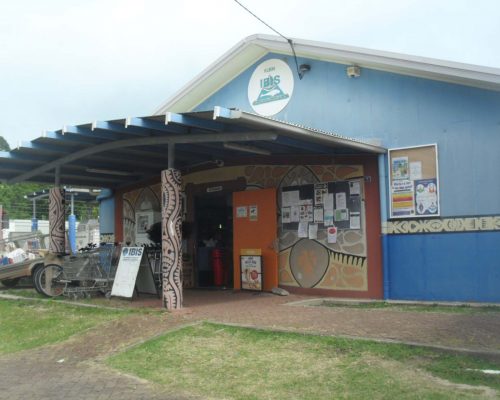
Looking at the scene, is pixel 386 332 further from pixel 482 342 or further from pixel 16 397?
pixel 16 397

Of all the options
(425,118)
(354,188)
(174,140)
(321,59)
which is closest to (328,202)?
(354,188)

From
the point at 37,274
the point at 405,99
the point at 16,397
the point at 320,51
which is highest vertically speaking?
the point at 320,51

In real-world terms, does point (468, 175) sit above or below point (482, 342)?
above

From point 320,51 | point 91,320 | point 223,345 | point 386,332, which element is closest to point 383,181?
point 320,51

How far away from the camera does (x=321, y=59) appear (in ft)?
41.4

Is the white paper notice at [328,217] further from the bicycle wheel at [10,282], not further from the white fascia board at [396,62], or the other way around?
the bicycle wheel at [10,282]

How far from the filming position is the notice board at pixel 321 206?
11562mm

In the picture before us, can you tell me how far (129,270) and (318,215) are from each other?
413 centimetres

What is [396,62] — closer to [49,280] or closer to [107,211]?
[49,280]

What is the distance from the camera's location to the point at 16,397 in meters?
5.96

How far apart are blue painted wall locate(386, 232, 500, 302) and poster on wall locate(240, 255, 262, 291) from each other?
119 inches

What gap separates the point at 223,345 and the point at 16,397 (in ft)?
8.61

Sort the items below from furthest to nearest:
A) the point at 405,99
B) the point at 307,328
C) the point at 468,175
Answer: the point at 405,99 < the point at 468,175 < the point at 307,328

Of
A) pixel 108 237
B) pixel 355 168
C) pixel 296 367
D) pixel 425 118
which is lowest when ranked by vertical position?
pixel 296 367
